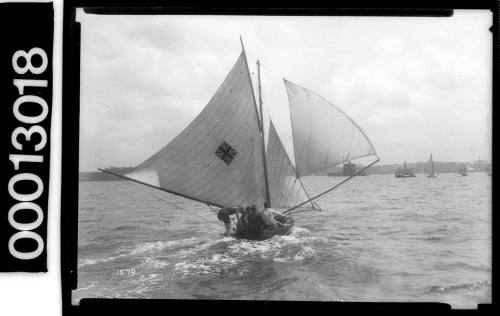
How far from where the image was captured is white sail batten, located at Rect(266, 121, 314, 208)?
3.06 metres

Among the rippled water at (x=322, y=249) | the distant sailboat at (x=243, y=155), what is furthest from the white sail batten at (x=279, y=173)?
the rippled water at (x=322, y=249)

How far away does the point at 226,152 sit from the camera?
307 centimetres

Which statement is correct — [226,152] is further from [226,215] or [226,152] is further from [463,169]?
[463,169]

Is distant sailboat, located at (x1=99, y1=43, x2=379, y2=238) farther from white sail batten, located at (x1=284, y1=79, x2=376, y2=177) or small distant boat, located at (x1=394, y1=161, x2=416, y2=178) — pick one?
small distant boat, located at (x1=394, y1=161, x2=416, y2=178)

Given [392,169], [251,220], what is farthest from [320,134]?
[251,220]

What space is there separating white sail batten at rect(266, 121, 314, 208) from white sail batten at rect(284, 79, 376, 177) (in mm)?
85

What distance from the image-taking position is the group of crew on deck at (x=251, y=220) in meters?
2.94

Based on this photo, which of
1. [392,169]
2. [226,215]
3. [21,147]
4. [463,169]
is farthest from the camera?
[226,215]

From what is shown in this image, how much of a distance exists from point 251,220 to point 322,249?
610 millimetres

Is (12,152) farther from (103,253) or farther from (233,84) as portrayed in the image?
(233,84)

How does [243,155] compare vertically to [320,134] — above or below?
below

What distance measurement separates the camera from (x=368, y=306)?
266 cm

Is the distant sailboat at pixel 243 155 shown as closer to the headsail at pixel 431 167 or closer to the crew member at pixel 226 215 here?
the crew member at pixel 226 215
